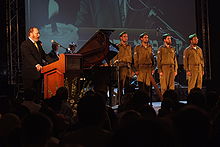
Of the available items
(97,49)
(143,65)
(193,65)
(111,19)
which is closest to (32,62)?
(97,49)

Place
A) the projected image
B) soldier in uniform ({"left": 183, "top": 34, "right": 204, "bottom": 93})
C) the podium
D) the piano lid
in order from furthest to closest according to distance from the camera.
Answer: the projected image < soldier in uniform ({"left": 183, "top": 34, "right": 204, "bottom": 93}) < the piano lid < the podium

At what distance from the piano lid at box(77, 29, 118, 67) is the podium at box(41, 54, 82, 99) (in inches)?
54.0

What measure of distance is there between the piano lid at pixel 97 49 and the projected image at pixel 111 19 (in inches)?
130

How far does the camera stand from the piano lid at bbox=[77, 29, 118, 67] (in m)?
8.55

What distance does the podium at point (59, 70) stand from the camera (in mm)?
6918

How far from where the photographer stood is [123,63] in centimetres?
955

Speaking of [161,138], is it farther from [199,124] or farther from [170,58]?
[170,58]

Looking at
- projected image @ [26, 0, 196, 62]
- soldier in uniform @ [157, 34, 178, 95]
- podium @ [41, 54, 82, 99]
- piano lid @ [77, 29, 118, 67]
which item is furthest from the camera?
projected image @ [26, 0, 196, 62]

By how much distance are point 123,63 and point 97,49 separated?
113 centimetres

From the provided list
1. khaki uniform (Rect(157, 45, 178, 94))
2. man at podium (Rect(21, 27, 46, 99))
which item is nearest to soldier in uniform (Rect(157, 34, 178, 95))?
khaki uniform (Rect(157, 45, 178, 94))

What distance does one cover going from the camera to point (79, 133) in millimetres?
2520

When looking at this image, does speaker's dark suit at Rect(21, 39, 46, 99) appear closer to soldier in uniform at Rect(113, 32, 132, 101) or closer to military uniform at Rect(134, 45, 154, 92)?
soldier in uniform at Rect(113, 32, 132, 101)

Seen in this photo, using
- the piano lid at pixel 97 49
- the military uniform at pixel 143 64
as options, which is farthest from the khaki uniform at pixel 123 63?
the piano lid at pixel 97 49

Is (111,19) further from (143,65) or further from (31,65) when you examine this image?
(31,65)
